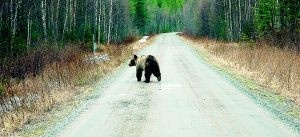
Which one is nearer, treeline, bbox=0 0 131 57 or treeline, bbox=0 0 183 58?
treeline, bbox=0 0 131 57

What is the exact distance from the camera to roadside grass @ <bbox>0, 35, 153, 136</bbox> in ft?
37.0

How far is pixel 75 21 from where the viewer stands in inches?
2131

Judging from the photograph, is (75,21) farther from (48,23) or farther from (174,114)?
(174,114)

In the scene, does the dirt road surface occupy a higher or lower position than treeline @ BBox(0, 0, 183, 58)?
lower

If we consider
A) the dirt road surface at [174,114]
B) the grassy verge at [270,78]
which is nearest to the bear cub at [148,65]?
the dirt road surface at [174,114]

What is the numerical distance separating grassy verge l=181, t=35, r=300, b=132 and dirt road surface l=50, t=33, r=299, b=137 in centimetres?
42

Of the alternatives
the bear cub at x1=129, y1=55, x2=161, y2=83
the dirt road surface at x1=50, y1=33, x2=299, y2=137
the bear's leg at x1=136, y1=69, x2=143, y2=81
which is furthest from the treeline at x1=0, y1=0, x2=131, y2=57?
the dirt road surface at x1=50, y1=33, x2=299, y2=137

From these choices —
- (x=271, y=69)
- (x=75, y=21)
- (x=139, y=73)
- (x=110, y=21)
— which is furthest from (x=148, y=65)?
(x=75, y=21)

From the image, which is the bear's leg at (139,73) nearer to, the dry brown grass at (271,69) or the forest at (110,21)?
the dry brown grass at (271,69)

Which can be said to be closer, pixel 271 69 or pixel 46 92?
pixel 46 92

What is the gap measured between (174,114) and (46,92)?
525 centimetres

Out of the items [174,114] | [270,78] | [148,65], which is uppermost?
[148,65]

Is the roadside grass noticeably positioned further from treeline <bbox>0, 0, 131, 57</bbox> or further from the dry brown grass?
treeline <bbox>0, 0, 131, 57</bbox>

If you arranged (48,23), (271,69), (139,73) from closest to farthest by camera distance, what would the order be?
1. (139,73)
2. (271,69)
3. (48,23)
